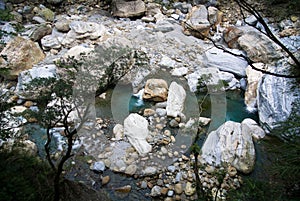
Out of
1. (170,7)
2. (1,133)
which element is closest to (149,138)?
(1,133)

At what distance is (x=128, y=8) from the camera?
452cm

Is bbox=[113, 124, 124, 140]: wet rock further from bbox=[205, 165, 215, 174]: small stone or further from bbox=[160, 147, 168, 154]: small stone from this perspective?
bbox=[205, 165, 215, 174]: small stone

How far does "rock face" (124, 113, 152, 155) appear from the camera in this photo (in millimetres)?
2600

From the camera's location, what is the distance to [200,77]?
141 inches

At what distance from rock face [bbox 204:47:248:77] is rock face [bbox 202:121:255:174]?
1135 mm

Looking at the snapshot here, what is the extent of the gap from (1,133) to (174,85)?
206cm

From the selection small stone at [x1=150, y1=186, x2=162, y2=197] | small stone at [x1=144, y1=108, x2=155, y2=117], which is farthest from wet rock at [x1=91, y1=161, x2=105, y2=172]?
small stone at [x1=144, y1=108, x2=155, y2=117]

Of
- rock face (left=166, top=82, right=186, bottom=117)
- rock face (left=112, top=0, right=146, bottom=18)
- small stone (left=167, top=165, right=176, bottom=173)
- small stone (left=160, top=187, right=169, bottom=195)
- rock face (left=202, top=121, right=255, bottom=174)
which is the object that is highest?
rock face (left=112, top=0, right=146, bottom=18)

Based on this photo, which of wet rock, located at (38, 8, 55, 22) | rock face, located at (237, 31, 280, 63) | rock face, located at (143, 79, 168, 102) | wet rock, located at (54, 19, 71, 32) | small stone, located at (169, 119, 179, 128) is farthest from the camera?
wet rock, located at (38, 8, 55, 22)

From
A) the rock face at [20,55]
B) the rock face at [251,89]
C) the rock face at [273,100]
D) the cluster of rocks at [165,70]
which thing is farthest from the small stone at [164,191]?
the rock face at [20,55]

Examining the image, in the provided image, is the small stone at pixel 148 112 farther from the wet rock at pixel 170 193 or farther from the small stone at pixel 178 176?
the wet rock at pixel 170 193

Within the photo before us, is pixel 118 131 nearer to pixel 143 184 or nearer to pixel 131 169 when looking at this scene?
pixel 131 169

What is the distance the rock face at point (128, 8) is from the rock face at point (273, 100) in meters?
2.20

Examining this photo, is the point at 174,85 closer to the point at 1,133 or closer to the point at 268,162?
the point at 268,162
